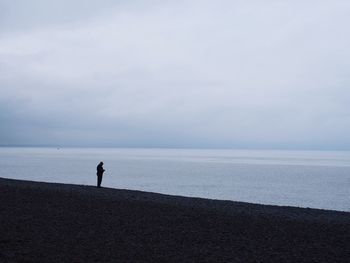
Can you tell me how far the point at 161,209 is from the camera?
17.5m

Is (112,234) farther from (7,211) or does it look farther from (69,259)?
(7,211)

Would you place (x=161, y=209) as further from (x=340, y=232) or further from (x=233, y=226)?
(x=340, y=232)

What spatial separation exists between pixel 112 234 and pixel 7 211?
15.1ft

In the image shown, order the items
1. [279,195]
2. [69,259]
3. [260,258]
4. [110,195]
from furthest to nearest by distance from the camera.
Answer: [279,195], [110,195], [260,258], [69,259]

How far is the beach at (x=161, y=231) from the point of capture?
10.6 metres

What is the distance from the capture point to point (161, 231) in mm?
13336

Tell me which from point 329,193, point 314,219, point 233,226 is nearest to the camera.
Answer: point 233,226

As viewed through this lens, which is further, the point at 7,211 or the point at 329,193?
the point at 329,193

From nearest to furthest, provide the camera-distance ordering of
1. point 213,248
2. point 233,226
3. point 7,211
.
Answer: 1. point 213,248
2. point 233,226
3. point 7,211

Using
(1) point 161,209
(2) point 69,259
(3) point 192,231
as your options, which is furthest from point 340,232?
(2) point 69,259

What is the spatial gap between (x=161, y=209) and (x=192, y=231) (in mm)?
4087

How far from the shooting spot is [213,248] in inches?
451

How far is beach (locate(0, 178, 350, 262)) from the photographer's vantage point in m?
10.6

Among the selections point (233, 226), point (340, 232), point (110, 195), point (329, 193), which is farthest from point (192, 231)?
point (329, 193)
